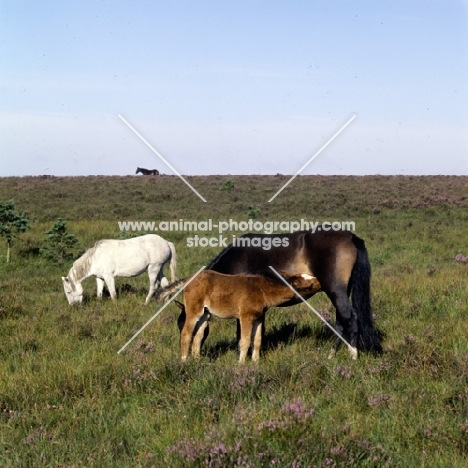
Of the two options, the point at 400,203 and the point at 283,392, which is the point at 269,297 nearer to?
the point at 283,392

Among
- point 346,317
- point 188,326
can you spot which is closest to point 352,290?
point 346,317

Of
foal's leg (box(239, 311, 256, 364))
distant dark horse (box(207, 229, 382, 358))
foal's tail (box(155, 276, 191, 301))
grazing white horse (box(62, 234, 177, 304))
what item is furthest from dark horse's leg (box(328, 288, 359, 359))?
grazing white horse (box(62, 234, 177, 304))

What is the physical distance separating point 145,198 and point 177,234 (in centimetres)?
1333

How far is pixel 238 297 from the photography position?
662 cm

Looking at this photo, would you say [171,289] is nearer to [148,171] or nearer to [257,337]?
[257,337]

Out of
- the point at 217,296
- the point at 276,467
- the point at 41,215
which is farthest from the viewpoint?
the point at 41,215

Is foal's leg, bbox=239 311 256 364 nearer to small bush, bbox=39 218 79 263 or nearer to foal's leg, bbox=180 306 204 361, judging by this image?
foal's leg, bbox=180 306 204 361

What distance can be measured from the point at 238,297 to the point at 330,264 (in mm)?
1450

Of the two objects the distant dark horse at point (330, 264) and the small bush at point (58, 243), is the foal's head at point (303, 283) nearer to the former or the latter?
the distant dark horse at point (330, 264)

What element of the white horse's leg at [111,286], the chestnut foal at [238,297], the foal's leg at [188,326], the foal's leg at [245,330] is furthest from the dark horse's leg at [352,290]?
the white horse's leg at [111,286]

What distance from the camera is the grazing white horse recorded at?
12.0 meters

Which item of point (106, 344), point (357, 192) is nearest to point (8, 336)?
point (106, 344)

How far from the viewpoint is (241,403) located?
16.2 feet

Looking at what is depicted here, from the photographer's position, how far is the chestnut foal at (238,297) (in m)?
6.61
